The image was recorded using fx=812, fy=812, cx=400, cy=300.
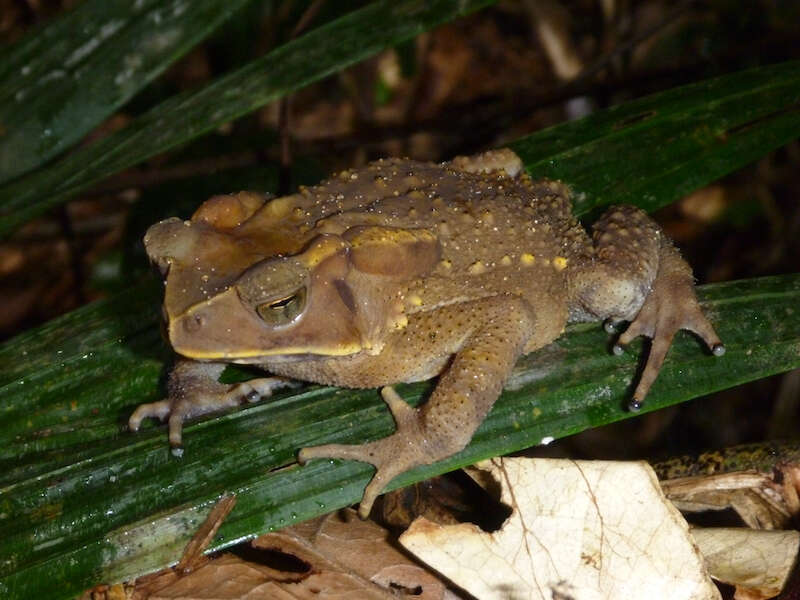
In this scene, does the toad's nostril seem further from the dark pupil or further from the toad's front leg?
the toad's front leg

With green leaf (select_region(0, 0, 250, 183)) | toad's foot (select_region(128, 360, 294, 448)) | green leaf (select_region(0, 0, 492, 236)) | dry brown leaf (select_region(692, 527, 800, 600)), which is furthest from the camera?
green leaf (select_region(0, 0, 250, 183))

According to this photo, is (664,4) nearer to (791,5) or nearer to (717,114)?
(791,5)

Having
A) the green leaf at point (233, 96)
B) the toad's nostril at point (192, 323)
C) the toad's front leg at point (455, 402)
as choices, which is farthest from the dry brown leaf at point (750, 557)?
the green leaf at point (233, 96)

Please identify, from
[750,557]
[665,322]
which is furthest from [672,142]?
[750,557]

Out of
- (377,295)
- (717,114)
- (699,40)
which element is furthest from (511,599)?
(699,40)

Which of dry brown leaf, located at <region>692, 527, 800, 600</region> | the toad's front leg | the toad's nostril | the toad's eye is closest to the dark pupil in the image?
the toad's eye

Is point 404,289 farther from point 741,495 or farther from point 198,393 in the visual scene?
point 741,495
